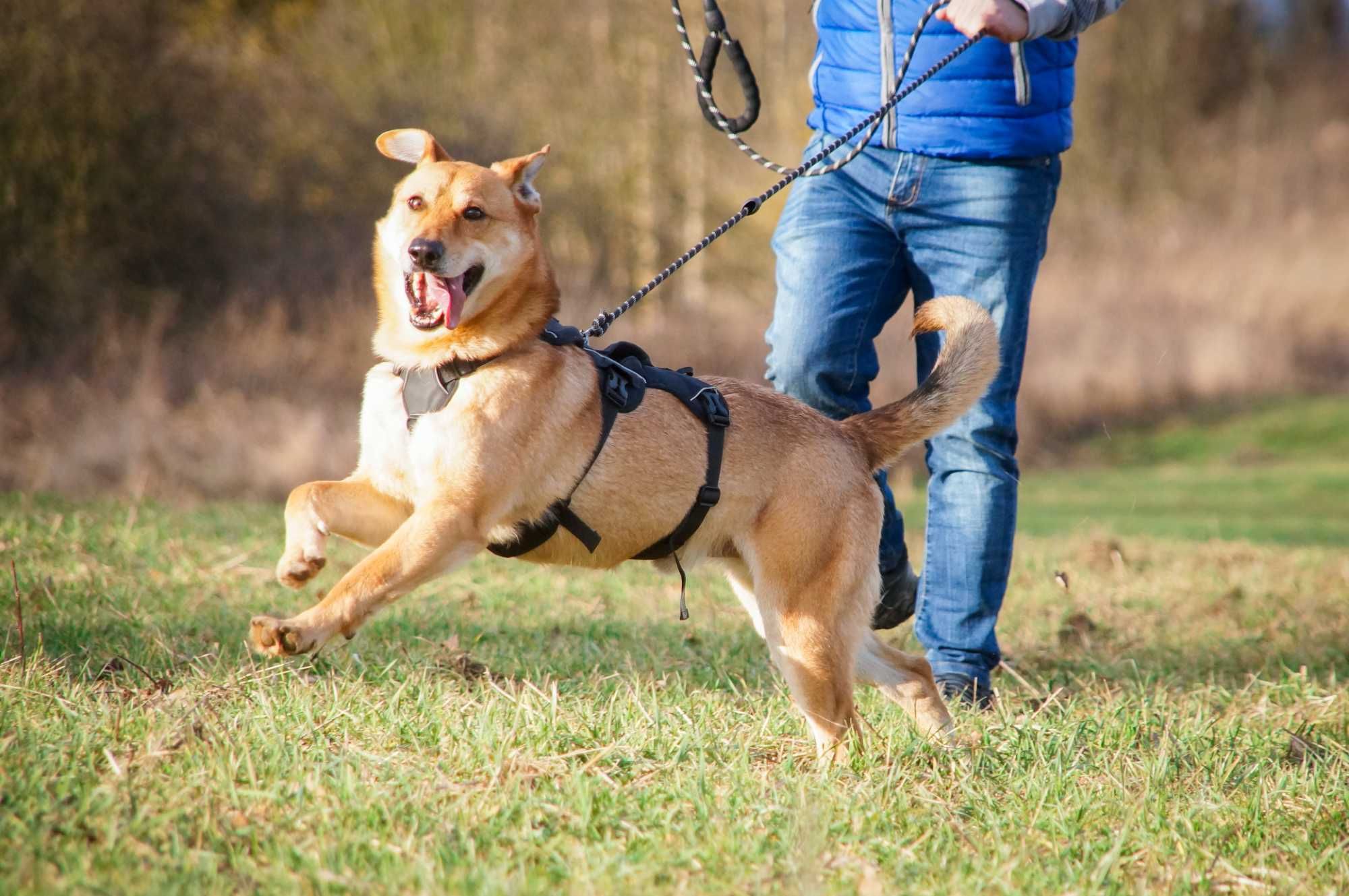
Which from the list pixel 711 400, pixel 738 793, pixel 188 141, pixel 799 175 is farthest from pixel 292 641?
pixel 188 141

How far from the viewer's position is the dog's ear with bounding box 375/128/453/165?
12.9 ft

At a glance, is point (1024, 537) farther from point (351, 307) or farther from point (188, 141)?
point (188, 141)

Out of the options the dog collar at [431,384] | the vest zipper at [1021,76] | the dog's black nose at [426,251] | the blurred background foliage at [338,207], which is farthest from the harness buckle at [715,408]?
the blurred background foliage at [338,207]

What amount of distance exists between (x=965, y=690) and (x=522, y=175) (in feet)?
7.29

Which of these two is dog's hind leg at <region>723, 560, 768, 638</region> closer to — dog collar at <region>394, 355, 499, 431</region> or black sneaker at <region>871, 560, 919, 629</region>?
black sneaker at <region>871, 560, 919, 629</region>

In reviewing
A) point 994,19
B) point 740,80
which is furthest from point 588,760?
point 740,80

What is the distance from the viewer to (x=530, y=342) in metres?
3.68

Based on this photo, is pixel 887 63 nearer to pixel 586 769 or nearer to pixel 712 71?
pixel 712 71

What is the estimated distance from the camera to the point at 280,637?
292 cm

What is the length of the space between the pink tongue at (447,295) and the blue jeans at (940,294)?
1264mm

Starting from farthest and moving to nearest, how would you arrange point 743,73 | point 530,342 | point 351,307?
point 351,307 → point 743,73 → point 530,342

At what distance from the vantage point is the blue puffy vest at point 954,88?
4238 millimetres

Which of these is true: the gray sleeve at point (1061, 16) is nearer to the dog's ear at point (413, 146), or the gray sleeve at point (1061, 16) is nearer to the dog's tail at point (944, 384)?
the dog's tail at point (944, 384)

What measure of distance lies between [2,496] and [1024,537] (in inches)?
258
